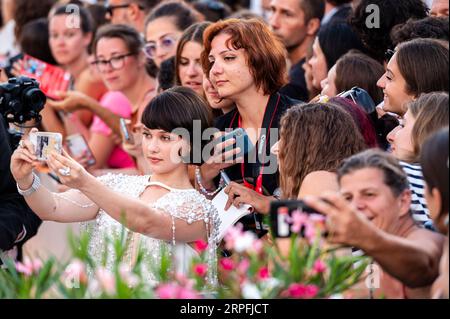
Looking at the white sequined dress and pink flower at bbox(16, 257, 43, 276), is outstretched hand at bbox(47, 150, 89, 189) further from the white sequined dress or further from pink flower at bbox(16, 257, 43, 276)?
pink flower at bbox(16, 257, 43, 276)

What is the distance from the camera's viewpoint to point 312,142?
415cm

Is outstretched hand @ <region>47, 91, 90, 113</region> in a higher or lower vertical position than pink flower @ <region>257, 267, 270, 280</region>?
higher

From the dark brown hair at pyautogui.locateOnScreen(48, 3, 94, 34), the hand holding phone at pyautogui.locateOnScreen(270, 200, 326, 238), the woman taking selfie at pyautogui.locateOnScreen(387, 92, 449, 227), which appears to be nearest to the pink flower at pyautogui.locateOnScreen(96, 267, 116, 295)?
the hand holding phone at pyautogui.locateOnScreen(270, 200, 326, 238)

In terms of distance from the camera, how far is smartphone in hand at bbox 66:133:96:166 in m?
6.81

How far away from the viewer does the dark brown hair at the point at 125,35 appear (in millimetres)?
7082

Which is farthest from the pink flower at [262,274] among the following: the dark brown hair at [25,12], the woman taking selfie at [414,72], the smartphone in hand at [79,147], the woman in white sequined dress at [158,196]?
the dark brown hair at [25,12]

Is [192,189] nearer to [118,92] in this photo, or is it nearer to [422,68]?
[422,68]

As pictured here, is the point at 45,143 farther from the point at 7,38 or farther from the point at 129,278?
the point at 7,38

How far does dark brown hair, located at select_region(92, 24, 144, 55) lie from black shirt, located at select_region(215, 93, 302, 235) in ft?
6.48

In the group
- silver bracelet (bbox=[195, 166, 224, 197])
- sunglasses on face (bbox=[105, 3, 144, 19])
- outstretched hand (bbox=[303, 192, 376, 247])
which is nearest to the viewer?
outstretched hand (bbox=[303, 192, 376, 247])

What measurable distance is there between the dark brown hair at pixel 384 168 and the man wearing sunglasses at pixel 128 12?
4702mm

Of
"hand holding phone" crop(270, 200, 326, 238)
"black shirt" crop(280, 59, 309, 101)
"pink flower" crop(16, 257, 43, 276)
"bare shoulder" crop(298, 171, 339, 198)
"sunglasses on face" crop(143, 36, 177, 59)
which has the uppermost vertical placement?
"sunglasses on face" crop(143, 36, 177, 59)

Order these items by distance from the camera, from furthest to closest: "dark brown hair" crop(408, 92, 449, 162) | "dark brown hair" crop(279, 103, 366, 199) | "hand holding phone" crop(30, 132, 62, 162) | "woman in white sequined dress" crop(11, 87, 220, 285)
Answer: "woman in white sequined dress" crop(11, 87, 220, 285)
"hand holding phone" crop(30, 132, 62, 162)
"dark brown hair" crop(279, 103, 366, 199)
"dark brown hair" crop(408, 92, 449, 162)
